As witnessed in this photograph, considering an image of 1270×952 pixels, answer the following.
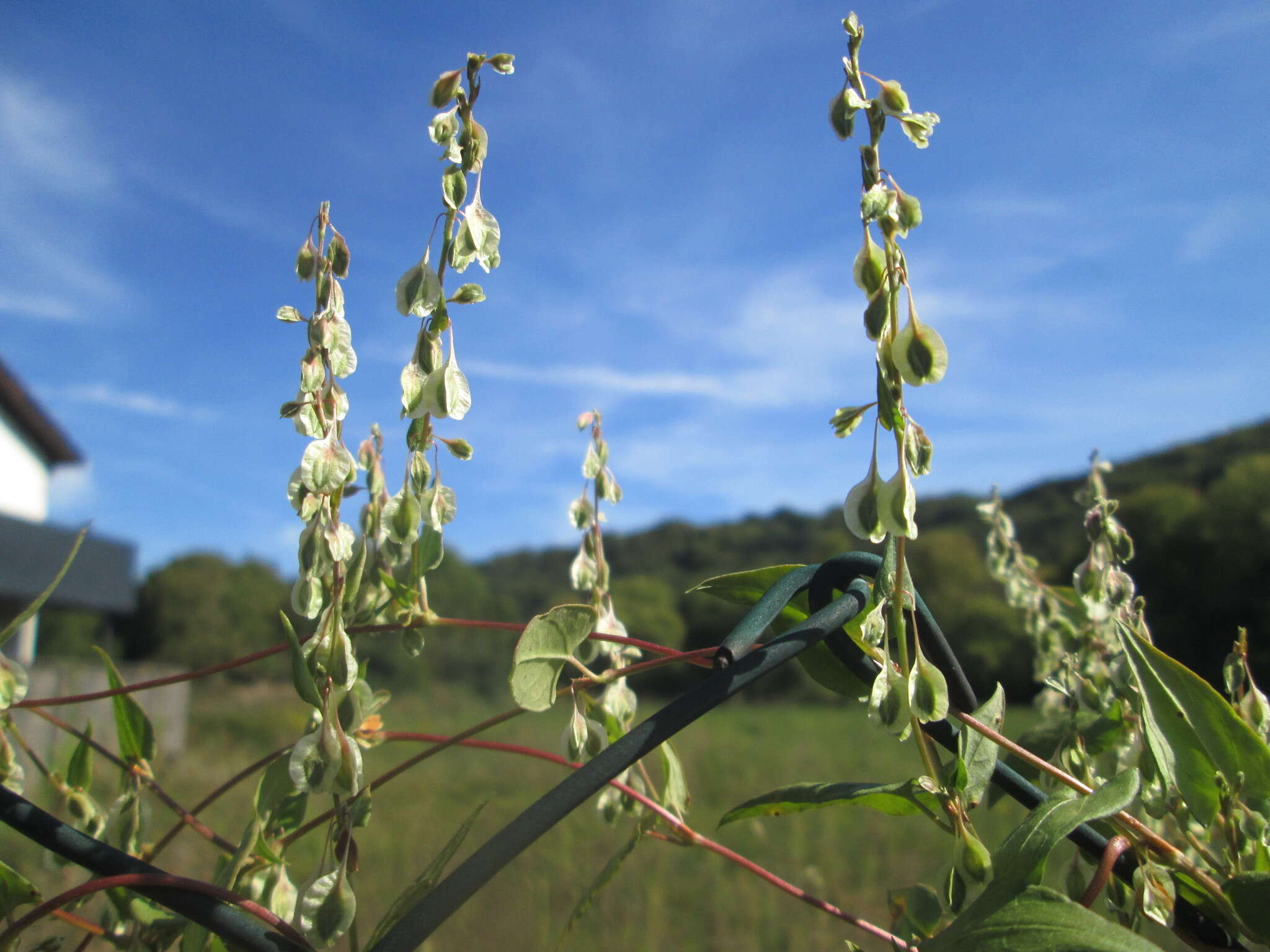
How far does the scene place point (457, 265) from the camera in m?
0.35

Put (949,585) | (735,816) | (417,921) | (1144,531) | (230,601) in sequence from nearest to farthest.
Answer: (417,921), (735,816), (1144,531), (949,585), (230,601)

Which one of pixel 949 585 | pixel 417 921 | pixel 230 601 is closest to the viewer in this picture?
pixel 417 921

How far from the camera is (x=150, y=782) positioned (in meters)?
0.48

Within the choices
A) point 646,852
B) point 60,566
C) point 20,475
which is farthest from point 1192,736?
point 20,475

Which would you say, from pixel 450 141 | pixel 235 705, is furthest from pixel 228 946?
pixel 235 705

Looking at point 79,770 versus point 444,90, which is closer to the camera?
point 444,90

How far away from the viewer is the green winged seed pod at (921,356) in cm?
28

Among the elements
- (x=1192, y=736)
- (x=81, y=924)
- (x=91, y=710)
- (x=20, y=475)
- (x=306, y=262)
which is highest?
(x=20, y=475)

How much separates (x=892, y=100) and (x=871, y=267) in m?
0.06

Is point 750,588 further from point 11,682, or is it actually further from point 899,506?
point 11,682

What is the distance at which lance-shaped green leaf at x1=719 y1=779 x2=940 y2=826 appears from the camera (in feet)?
1.17

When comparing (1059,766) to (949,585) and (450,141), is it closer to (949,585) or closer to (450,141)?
(450,141)

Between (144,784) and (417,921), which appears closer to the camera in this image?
(417,921)

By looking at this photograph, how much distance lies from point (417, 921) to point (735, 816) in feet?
0.59
